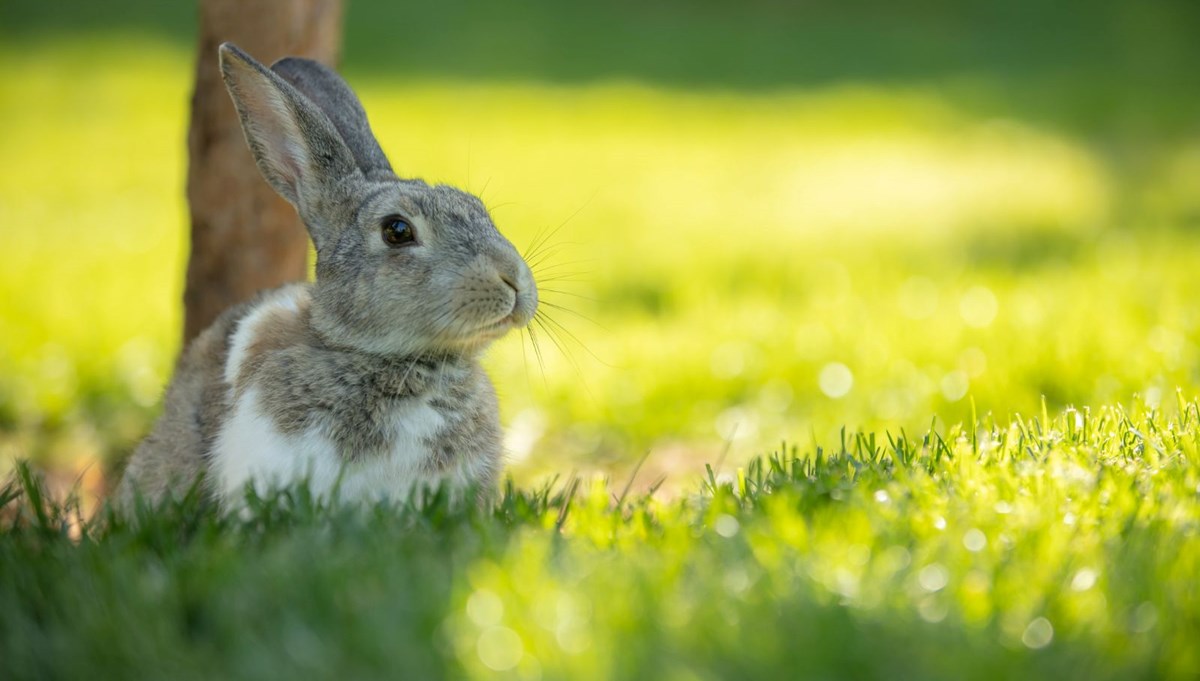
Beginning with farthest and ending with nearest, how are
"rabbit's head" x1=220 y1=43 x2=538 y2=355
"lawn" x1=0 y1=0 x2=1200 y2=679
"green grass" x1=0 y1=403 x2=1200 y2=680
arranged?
"rabbit's head" x1=220 y1=43 x2=538 y2=355, "lawn" x1=0 y1=0 x2=1200 y2=679, "green grass" x1=0 y1=403 x2=1200 y2=680

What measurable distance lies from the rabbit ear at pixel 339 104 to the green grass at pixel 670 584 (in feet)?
3.91

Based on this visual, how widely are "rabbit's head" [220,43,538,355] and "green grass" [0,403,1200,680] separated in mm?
526

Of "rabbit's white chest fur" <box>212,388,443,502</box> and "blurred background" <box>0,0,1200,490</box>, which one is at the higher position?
"blurred background" <box>0,0,1200,490</box>

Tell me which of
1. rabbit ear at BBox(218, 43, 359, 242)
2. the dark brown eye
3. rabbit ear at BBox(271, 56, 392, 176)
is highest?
rabbit ear at BBox(271, 56, 392, 176)

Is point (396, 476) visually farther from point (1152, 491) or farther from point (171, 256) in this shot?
point (171, 256)

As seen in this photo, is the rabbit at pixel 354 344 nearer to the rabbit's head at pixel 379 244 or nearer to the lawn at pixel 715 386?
the rabbit's head at pixel 379 244

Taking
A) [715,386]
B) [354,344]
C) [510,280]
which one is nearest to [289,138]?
[354,344]

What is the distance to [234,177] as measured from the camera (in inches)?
169

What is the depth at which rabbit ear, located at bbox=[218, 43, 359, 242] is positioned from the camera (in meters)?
3.21

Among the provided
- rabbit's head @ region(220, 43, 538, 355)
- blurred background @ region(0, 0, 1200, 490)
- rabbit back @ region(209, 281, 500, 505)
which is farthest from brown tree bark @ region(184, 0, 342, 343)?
rabbit back @ region(209, 281, 500, 505)

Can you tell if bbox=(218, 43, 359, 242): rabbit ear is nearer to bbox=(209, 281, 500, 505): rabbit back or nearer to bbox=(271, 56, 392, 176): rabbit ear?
bbox=(271, 56, 392, 176): rabbit ear

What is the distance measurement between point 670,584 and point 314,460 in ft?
3.62

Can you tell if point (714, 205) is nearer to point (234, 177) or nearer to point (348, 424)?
point (234, 177)

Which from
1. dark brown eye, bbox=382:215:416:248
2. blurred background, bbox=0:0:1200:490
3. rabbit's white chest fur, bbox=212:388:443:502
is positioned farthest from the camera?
blurred background, bbox=0:0:1200:490
